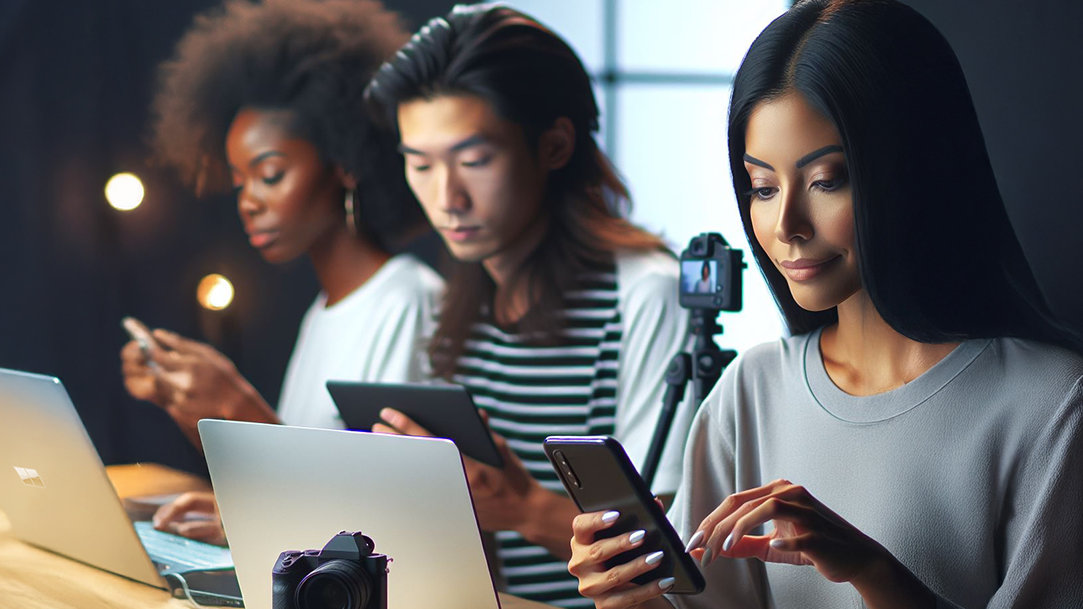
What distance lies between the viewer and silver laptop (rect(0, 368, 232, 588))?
1.53 metres

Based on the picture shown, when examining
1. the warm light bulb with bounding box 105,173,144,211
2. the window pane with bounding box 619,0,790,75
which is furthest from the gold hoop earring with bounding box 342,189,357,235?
the warm light bulb with bounding box 105,173,144,211

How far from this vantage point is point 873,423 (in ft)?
4.47

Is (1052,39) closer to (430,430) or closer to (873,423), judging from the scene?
(873,423)

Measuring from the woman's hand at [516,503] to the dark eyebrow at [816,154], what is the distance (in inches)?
30.3

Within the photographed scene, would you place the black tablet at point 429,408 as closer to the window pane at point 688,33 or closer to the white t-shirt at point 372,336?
the white t-shirt at point 372,336

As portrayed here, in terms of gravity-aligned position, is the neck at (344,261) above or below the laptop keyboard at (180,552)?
above

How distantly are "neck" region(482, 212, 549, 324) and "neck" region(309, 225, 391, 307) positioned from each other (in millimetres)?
459

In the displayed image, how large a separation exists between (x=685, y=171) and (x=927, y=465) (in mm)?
1481

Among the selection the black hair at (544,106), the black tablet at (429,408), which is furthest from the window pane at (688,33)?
the black tablet at (429,408)

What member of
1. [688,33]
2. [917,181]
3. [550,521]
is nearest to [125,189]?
[688,33]

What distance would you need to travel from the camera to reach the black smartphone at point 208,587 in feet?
4.94

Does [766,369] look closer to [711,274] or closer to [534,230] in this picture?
[711,274]

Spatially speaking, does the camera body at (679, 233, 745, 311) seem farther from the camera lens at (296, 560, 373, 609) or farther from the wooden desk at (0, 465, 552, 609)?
the camera lens at (296, 560, 373, 609)

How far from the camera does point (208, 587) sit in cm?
155
